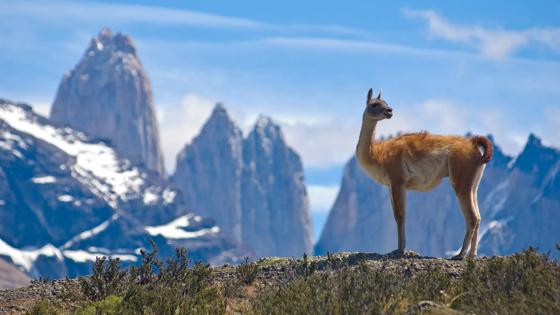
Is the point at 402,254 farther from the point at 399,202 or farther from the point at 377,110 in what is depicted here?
the point at 377,110

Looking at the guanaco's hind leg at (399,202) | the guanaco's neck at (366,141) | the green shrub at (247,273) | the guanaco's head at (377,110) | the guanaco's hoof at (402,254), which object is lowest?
the green shrub at (247,273)

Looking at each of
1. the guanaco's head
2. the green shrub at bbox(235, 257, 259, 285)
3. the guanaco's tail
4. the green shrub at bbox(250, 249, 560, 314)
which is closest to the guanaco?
the guanaco's tail

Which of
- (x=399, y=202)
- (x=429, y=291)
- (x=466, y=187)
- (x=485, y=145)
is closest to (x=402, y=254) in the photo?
(x=399, y=202)

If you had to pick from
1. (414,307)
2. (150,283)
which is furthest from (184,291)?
(414,307)

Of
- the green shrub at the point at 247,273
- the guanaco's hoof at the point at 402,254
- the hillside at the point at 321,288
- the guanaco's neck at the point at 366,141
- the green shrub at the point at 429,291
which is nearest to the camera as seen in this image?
the green shrub at the point at 429,291

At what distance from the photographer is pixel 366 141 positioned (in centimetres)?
2836

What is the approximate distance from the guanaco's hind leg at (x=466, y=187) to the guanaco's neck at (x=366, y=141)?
1.99 meters

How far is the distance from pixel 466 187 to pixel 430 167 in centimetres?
97

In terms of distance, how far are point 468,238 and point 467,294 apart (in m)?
6.47

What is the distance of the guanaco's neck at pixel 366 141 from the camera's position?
28.0 m

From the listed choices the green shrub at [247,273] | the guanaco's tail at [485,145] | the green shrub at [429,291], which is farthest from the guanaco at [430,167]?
the green shrub at [429,291]

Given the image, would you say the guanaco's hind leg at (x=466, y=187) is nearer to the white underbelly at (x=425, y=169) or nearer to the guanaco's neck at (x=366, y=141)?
the white underbelly at (x=425, y=169)

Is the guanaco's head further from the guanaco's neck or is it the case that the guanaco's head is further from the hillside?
the hillside

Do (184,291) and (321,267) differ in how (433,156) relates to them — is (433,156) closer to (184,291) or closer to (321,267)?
(321,267)
